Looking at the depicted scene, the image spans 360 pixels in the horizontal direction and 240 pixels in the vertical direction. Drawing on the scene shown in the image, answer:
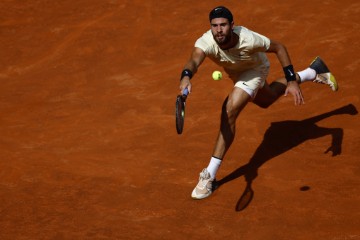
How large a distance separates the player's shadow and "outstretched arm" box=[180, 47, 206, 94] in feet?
5.07

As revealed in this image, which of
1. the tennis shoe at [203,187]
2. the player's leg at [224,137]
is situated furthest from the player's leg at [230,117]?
the tennis shoe at [203,187]

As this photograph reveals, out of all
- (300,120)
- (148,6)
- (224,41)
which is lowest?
(300,120)

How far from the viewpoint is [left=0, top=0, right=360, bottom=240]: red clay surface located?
22.6 ft

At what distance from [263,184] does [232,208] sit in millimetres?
587

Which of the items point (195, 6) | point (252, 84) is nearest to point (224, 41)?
point (252, 84)

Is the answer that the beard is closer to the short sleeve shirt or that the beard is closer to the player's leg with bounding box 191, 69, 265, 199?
the short sleeve shirt

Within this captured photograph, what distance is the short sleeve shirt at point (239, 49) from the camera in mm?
7078

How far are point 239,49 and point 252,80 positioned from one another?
48 centimetres

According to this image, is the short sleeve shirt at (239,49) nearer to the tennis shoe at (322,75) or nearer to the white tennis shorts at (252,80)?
the white tennis shorts at (252,80)

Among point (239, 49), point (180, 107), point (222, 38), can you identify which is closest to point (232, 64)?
point (239, 49)

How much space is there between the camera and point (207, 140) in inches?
340

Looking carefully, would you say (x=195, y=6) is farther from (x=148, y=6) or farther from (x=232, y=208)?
(x=232, y=208)

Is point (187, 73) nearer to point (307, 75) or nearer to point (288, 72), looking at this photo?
point (288, 72)

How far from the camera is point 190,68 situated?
6.76 meters
